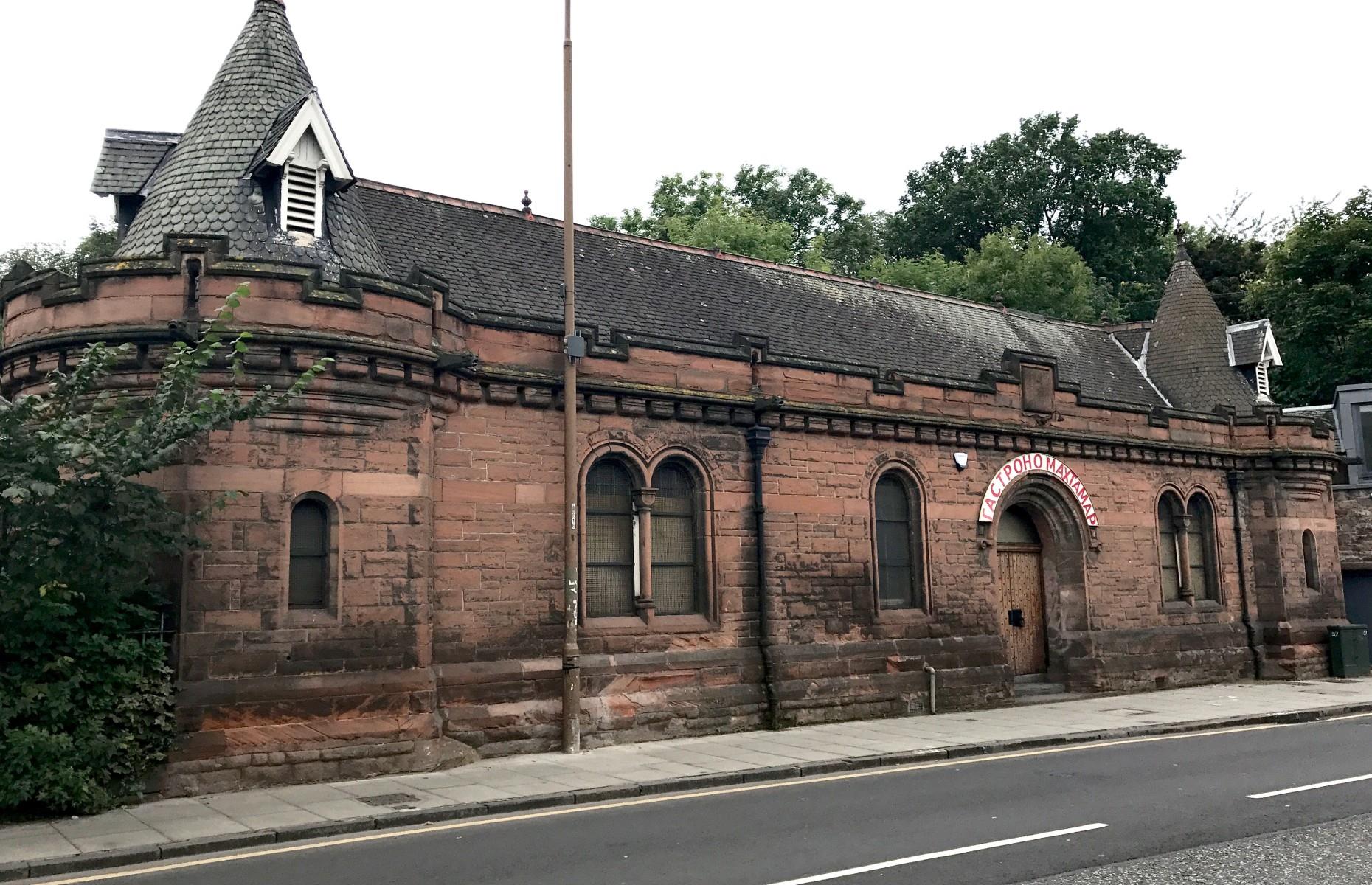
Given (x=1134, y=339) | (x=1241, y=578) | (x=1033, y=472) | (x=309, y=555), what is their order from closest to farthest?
(x=309, y=555)
(x=1033, y=472)
(x=1241, y=578)
(x=1134, y=339)

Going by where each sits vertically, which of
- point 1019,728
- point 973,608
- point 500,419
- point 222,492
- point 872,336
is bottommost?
point 1019,728

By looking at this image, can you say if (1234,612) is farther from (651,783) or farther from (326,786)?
(326,786)

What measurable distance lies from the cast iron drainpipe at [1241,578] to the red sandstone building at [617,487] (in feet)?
0.23

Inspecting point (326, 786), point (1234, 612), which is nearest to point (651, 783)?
point (326, 786)

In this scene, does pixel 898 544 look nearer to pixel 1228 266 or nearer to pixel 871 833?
pixel 871 833

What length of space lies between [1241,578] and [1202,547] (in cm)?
122

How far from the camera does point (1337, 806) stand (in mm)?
10508

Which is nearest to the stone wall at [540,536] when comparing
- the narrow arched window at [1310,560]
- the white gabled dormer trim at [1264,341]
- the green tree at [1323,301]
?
the narrow arched window at [1310,560]

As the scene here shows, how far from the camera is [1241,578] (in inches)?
1011

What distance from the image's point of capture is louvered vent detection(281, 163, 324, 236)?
1462 cm

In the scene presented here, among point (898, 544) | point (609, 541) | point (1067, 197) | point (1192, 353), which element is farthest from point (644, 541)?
point (1067, 197)

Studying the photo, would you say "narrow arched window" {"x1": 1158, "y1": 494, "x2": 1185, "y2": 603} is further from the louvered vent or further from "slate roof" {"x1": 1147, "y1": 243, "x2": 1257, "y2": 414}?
the louvered vent

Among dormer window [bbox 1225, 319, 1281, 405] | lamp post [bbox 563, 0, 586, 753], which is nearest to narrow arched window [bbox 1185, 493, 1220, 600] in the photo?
dormer window [bbox 1225, 319, 1281, 405]

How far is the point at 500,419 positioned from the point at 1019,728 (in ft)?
29.4
